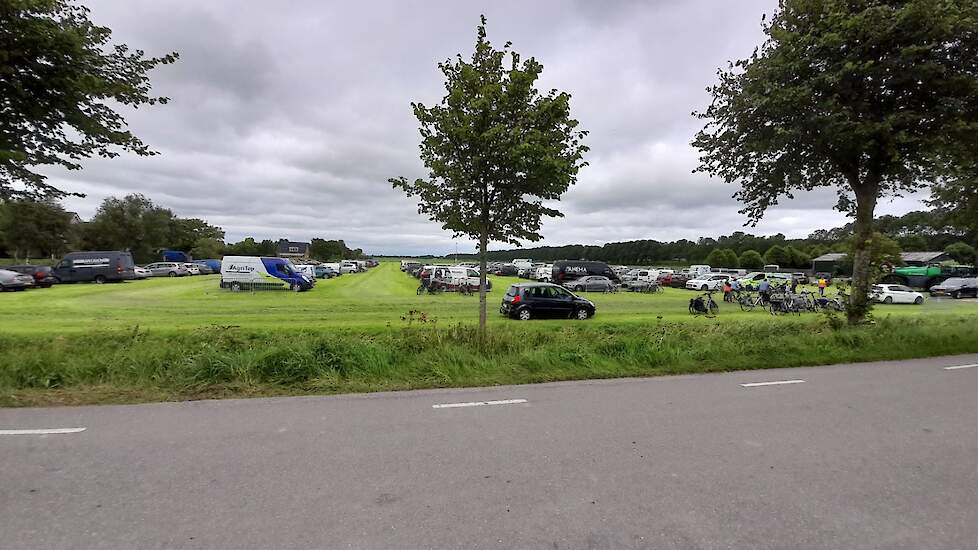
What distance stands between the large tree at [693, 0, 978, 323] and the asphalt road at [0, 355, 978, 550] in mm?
6746

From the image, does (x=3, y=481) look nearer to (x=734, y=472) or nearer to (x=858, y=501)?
(x=734, y=472)

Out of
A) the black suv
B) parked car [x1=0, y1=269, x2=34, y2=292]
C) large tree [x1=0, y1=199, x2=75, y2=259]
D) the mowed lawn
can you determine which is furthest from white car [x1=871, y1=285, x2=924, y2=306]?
large tree [x1=0, y1=199, x2=75, y2=259]

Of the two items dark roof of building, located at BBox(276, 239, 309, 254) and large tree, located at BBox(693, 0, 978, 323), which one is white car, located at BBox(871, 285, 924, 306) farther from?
dark roof of building, located at BBox(276, 239, 309, 254)

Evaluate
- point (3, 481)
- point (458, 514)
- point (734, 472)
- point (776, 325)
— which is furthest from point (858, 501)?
point (776, 325)

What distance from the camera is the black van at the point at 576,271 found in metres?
36.3

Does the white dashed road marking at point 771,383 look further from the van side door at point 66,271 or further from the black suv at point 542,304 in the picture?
the van side door at point 66,271

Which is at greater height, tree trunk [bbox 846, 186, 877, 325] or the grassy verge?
tree trunk [bbox 846, 186, 877, 325]

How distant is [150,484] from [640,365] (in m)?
6.64

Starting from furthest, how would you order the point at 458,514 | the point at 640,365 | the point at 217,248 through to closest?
1. the point at 217,248
2. the point at 640,365
3. the point at 458,514

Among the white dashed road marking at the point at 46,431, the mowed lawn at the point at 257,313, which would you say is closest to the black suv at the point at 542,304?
the mowed lawn at the point at 257,313

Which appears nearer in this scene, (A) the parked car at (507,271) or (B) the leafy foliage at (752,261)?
(A) the parked car at (507,271)

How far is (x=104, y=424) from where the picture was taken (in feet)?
14.5

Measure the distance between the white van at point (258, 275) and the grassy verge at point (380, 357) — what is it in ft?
65.6

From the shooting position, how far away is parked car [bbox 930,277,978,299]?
30625mm
